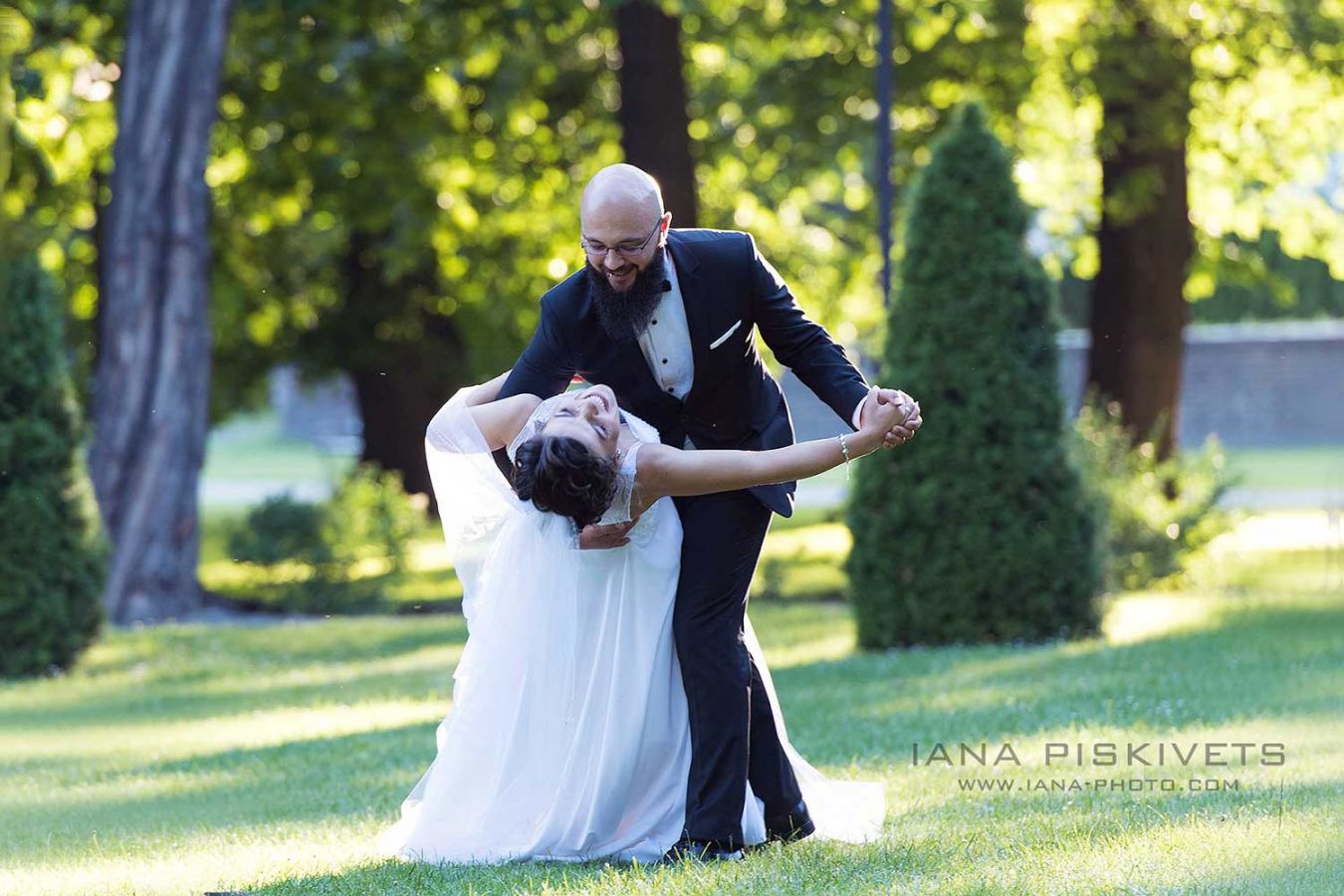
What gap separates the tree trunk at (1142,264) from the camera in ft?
57.6

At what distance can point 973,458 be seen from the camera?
1112cm

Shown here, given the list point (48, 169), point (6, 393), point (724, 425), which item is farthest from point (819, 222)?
point (724, 425)

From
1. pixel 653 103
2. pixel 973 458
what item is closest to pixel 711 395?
pixel 973 458

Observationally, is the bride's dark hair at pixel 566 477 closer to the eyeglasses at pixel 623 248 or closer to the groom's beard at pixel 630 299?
the groom's beard at pixel 630 299

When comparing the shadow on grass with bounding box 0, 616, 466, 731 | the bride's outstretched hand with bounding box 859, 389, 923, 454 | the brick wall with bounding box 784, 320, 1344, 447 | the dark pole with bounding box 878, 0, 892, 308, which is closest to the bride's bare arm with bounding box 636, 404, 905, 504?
the bride's outstretched hand with bounding box 859, 389, 923, 454

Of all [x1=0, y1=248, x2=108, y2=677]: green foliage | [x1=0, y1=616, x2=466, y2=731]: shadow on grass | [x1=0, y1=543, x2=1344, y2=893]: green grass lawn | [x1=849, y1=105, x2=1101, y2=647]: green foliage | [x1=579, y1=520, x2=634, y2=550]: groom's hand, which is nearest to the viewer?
[x1=0, y1=543, x2=1344, y2=893]: green grass lawn

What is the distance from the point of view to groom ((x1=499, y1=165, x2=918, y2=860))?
5129 millimetres

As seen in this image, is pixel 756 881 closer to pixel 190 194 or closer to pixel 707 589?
pixel 707 589

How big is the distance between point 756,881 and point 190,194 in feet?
36.2

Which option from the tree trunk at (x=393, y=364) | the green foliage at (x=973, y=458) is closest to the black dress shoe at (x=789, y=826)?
the green foliage at (x=973, y=458)

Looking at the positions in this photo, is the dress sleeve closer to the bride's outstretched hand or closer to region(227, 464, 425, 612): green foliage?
the bride's outstretched hand

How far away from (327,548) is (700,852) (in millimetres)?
12910

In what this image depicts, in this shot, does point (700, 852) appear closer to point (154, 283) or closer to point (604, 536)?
point (604, 536)

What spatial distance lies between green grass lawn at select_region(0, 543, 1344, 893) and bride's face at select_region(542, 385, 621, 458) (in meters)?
1.21
